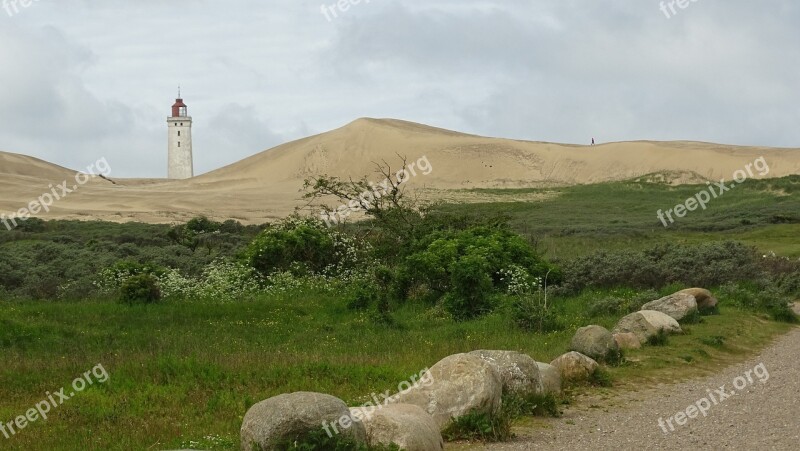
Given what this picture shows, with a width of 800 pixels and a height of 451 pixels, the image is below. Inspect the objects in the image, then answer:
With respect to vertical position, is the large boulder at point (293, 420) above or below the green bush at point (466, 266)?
below

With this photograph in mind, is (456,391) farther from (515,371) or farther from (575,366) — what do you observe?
(575,366)

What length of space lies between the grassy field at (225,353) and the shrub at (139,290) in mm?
536

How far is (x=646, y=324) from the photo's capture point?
18.1 m

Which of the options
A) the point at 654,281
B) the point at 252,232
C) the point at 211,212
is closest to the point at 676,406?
the point at 654,281

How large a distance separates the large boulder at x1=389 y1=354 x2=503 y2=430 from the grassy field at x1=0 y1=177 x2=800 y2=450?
49.2 inches

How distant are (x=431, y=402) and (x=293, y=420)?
2651mm

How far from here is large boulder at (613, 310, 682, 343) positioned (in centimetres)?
1795

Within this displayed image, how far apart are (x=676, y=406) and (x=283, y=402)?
21.0 ft

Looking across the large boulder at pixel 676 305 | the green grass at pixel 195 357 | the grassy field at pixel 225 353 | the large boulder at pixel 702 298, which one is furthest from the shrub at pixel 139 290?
the large boulder at pixel 702 298

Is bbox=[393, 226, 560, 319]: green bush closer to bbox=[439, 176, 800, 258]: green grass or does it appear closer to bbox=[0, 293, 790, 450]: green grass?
bbox=[0, 293, 790, 450]: green grass
